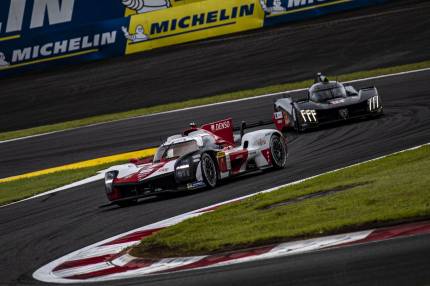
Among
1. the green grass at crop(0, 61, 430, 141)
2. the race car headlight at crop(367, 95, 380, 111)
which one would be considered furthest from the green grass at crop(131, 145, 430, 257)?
the green grass at crop(0, 61, 430, 141)

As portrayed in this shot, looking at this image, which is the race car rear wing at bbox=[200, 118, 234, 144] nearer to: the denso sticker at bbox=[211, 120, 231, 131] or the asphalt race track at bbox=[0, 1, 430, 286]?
the denso sticker at bbox=[211, 120, 231, 131]

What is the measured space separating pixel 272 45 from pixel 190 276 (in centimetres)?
2344

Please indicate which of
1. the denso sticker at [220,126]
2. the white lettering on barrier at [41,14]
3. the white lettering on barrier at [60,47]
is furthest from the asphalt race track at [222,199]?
the white lettering on barrier at [41,14]

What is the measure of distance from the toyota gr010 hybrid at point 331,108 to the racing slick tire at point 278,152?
404 cm

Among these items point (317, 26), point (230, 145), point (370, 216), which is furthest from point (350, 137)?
point (317, 26)

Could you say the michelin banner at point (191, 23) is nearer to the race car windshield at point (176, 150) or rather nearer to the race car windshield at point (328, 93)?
the race car windshield at point (328, 93)

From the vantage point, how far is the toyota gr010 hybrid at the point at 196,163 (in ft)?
49.7

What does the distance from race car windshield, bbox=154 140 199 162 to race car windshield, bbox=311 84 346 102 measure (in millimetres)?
6459

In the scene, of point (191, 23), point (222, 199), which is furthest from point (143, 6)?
point (222, 199)

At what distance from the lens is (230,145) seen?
16609 millimetres

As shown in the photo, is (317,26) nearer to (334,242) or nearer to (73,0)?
(73,0)

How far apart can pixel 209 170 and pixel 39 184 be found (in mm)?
5362

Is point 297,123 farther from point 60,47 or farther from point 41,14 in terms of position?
point 41,14

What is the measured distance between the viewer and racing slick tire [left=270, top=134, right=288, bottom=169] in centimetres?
1670
